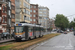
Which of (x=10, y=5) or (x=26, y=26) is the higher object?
(x=10, y=5)

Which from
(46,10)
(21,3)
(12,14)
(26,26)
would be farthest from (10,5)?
(46,10)

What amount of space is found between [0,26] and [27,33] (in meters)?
24.4

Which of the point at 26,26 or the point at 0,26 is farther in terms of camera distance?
the point at 0,26

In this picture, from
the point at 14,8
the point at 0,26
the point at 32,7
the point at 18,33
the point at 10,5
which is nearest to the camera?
the point at 18,33

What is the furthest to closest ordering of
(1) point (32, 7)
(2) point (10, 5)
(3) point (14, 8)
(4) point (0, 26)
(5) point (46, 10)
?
(5) point (46, 10) → (1) point (32, 7) → (3) point (14, 8) → (2) point (10, 5) → (4) point (0, 26)

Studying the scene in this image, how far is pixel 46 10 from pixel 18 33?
119478 mm

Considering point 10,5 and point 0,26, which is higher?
point 10,5

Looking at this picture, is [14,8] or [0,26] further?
[14,8]

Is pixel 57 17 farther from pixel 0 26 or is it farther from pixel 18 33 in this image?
pixel 18 33

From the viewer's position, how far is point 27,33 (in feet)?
103

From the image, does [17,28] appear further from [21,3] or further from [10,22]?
[21,3]

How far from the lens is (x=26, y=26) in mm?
31344

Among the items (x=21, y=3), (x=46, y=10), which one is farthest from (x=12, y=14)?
(x=46, y=10)

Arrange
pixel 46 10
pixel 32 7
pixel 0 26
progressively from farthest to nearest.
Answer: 1. pixel 46 10
2. pixel 32 7
3. pixel 0 26
